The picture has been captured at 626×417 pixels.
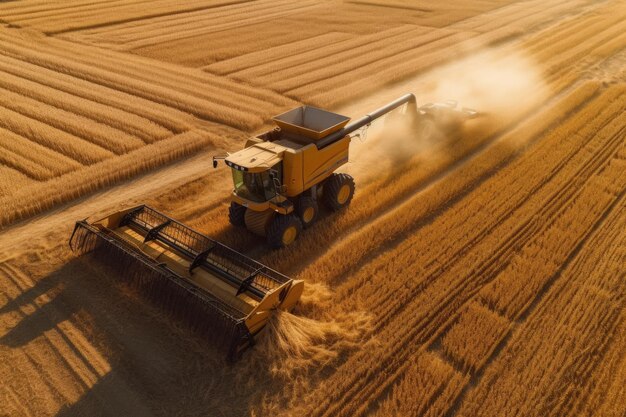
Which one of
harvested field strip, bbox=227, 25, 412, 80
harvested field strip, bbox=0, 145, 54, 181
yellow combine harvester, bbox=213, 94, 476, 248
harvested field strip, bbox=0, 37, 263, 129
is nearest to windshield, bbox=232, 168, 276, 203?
yellow combine harvester, bbox=213, 94, 476, 248

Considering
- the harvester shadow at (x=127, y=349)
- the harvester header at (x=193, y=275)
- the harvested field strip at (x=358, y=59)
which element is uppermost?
the harvester header at (x=193, y=275)

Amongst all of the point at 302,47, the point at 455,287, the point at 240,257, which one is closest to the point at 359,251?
the point at 455,287

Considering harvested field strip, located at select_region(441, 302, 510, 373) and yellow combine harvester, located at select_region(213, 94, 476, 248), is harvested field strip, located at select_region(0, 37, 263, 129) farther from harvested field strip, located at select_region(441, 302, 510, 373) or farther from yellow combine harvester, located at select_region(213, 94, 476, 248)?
harvested field strip, located at select_region(441, 302, 510, 373)

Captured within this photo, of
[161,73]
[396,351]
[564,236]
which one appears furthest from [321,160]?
[161,73]

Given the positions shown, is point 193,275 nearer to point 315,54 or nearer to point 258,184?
point 258,184

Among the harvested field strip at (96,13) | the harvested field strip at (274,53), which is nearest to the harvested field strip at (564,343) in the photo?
the harvested field strip at (274,53)

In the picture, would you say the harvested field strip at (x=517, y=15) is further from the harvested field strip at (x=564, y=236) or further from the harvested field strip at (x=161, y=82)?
the harvested field strip at (x=564, y=236)

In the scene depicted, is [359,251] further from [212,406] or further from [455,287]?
[212,406]
